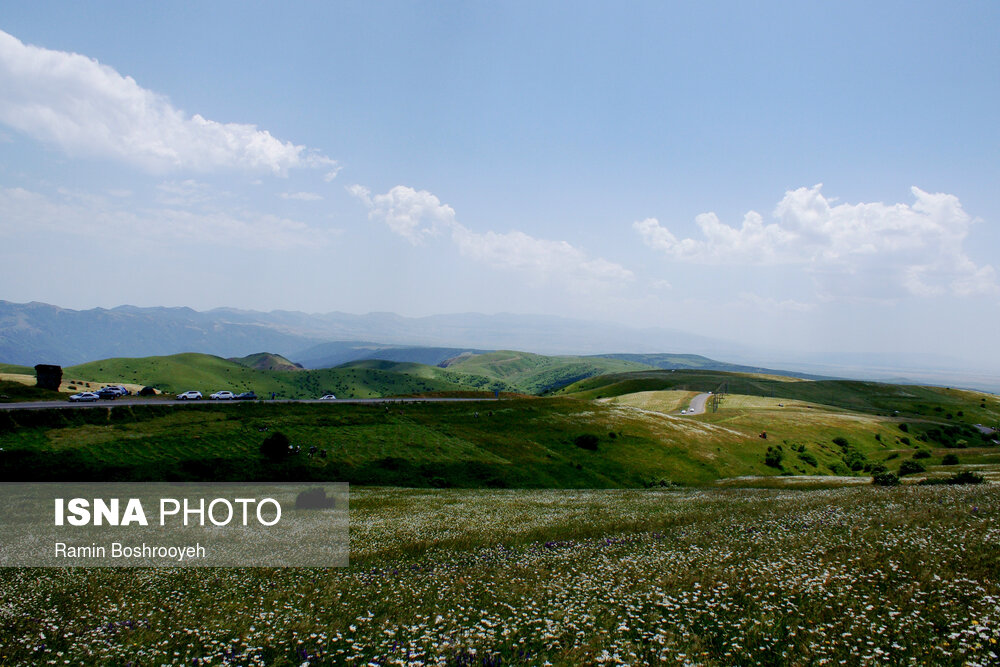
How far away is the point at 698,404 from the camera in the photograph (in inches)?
5886

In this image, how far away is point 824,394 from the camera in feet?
636

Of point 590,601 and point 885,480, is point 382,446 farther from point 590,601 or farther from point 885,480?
point 590,601

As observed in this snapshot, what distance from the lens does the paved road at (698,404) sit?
132 meters

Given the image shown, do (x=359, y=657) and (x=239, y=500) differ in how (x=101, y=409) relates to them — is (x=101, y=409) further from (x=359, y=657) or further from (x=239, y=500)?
(x=359, y=657)

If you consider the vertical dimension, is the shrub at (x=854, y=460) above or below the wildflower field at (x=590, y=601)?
below

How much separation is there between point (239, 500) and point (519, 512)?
2530cm

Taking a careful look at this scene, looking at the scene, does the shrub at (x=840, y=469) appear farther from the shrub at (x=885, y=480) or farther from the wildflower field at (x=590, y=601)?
the wildflower field at (x=590, y=601)

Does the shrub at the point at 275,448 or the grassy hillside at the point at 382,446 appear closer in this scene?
the grassy hillside at the point at 382,446

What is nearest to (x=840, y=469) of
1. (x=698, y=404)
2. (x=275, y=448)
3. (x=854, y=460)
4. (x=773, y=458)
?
(x=854, y=460)

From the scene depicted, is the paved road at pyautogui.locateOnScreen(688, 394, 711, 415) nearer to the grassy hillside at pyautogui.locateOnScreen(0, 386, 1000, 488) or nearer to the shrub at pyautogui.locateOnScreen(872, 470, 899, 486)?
the grassy hillside at pyautogui.locateOnScreen(0, 386, 1000, 488)

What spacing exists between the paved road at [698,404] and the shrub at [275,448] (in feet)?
352

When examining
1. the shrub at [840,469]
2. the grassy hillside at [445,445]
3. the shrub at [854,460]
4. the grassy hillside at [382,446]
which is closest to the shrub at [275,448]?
the grassy hillside at [382,446]

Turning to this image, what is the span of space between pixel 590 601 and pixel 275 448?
2248 inches

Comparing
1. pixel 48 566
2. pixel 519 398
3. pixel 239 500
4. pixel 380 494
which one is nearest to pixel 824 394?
pixel 519 398
